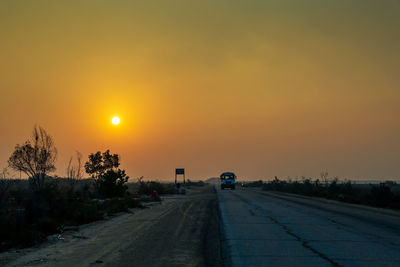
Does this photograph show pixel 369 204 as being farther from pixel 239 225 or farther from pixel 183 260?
pixel 183 260

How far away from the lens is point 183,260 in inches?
348

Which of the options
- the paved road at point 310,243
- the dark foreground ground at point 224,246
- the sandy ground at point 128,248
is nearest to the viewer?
the paved road at point 310,243

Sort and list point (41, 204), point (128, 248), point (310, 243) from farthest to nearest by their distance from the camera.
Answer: point (41, 204)
point (310, 243)
point (128, 248)

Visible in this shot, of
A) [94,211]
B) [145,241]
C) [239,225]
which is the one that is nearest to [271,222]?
[239,225]

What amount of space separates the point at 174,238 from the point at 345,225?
7.26 m

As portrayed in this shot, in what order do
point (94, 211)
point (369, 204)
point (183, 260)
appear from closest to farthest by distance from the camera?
point (183, 260) → point (94, 211) → point (369, 204)

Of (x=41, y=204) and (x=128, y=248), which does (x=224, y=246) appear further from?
(x=41, y=204)

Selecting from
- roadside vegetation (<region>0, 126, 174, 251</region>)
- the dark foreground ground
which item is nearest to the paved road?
the dark foreground ground

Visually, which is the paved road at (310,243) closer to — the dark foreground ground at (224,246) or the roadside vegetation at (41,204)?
the dark foreground ground at (224,246)

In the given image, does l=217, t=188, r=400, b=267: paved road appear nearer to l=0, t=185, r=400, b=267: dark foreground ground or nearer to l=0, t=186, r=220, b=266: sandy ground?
l=0, t=185, r=400, b=267: dark foreground ground

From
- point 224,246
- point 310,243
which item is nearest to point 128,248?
point 224,246

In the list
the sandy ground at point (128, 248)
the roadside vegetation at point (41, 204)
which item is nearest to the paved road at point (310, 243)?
the sandy ground at point (128, 248)

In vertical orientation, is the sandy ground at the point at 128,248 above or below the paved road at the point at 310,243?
below

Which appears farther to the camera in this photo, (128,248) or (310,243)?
(310,243)
